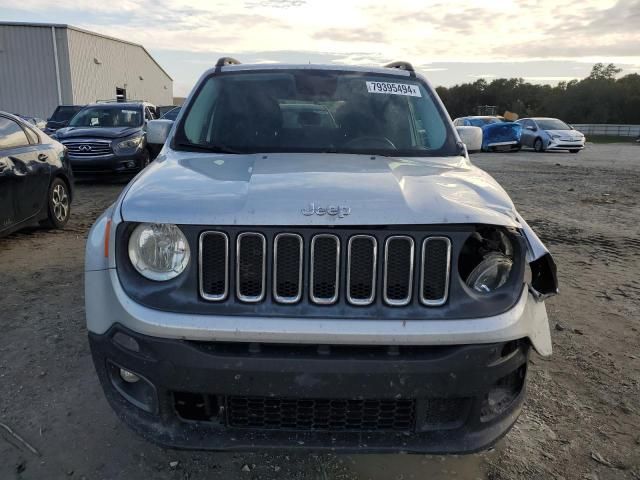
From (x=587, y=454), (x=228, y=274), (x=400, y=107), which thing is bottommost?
(x=587, y=454)

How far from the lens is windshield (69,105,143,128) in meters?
11.7

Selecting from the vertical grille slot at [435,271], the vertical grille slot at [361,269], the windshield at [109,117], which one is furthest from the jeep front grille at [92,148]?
the vertical grille slot at [435,271]

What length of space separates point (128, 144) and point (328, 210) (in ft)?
31.0

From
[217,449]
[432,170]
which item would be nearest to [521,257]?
[432,170]

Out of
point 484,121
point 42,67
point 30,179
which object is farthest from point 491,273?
point 42,67

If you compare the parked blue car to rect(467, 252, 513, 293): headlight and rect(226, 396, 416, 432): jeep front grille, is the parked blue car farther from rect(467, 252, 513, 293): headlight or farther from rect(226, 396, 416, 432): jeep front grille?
rect(226, 396, 416, 432): jeep front grille

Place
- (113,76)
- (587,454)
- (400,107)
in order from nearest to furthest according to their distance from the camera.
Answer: (587,454) → (400,107) → (113,76)

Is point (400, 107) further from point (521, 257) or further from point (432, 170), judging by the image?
point (521, 257)

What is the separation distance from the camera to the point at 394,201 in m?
2.12

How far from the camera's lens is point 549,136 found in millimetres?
23594

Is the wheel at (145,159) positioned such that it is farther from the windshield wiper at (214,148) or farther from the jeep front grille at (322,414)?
the jeep front grille at (322,414)

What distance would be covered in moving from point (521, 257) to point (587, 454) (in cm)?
122

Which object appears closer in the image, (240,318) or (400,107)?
(240,318)

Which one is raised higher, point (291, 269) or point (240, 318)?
point (291, 269)
